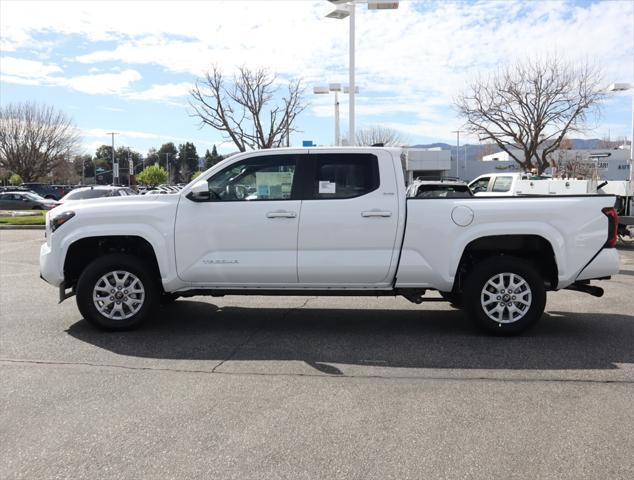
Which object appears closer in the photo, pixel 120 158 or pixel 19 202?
pixel 19 202

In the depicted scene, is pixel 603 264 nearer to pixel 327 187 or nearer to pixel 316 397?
pixel 327 187

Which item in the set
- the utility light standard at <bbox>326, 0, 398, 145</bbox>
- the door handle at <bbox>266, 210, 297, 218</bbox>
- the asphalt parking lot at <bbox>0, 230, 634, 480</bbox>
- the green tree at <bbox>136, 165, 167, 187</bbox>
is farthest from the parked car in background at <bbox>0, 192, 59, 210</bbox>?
the green tree at <bbox>136, 165, 167, 187</bbox>

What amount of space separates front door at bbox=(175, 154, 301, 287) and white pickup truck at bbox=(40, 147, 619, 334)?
0.01 meters

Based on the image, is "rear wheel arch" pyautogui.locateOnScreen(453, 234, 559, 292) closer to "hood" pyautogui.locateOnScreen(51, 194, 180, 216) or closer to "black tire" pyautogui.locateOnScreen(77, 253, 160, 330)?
"hood" pyautogui.locateOnScreen(51, 194, 180, 216)

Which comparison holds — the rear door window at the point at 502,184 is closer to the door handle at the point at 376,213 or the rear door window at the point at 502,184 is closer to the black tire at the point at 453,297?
the black tire at the point at 453,297

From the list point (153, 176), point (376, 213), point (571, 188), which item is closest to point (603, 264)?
point (376, 213)

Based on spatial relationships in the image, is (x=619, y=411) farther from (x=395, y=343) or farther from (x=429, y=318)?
(x=429, y=318)

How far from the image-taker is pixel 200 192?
5898 mm

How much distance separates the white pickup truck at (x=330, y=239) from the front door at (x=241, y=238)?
0.01 meters

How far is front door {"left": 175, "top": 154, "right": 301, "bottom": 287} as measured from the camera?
5.93 m

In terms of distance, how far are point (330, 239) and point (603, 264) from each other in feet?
9.28

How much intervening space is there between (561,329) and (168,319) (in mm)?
4600

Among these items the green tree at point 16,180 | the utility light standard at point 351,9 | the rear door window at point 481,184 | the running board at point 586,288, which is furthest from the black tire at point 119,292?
the green tree at point 16,180

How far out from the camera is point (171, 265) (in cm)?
601
